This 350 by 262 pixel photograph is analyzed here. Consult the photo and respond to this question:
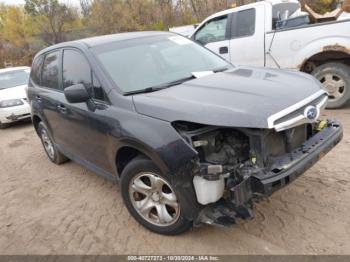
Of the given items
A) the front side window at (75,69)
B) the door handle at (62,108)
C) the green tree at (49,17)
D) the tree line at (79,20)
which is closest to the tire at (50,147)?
the door handle at (62,108)

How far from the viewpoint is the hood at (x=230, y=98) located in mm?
2531

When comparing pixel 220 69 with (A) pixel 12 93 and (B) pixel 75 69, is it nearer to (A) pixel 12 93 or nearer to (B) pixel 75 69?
(B) pixel 75 69

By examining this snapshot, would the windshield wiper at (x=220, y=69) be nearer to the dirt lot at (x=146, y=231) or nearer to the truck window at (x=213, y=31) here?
the dirt lot at (x=146, y=231)

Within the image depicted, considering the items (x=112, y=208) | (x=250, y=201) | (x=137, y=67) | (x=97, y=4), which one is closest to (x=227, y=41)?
(x=137, y=67)

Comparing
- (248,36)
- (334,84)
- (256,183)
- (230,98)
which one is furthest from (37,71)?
(334,84)

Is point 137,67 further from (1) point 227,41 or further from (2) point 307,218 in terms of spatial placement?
(1) point 227,41

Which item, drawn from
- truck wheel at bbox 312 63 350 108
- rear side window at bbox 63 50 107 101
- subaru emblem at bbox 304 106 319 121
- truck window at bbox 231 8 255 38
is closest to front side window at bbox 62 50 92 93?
rear side window at bbox 63 50 107 101

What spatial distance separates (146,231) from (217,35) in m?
4.96

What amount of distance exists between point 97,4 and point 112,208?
87.2ft

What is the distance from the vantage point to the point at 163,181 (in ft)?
9.59

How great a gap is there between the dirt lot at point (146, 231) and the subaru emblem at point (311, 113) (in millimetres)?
1008

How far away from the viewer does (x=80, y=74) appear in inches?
147

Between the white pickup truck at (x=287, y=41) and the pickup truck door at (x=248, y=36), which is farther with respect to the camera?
the pickup truck door at (x=248, y=36)

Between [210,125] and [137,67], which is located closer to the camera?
[210,125]
